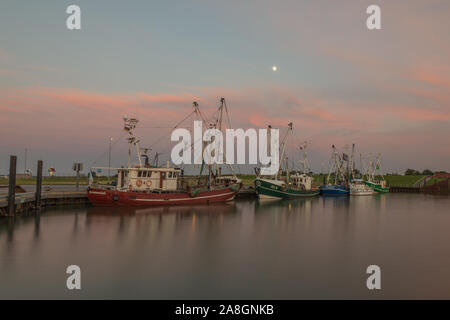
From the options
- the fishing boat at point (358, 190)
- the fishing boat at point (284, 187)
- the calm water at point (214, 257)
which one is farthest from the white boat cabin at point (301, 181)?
the calm water at point (214, 257)

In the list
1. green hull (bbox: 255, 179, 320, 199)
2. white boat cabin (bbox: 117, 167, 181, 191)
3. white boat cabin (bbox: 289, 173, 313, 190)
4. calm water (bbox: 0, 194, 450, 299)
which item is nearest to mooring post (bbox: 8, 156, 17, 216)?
calm water (bbox: 0, 194, 450, 299)

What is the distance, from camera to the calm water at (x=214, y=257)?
14172 mm

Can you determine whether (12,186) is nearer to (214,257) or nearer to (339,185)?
(214,257)

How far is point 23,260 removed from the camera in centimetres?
1808

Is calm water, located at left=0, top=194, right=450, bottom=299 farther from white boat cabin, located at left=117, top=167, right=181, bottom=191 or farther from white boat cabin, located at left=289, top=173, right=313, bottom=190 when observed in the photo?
white boat cabin, located at left=289, top=173, right=313, bottom=190

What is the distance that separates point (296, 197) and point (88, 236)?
5377cm

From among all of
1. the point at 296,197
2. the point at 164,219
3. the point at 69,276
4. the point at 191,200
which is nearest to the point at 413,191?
the point at 296,197

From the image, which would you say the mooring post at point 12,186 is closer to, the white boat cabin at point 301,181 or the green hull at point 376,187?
the white boat cabin at point 301,181

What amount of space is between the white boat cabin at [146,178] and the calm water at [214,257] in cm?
890

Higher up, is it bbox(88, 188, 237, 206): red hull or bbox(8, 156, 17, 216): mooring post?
bbox(8, 156, 17, 216): mooring post

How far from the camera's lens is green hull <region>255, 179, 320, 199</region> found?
6475 centimetres

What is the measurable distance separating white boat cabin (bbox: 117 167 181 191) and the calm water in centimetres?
890

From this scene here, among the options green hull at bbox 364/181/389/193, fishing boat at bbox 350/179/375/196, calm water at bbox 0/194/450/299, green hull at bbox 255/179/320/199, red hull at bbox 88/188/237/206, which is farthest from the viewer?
A: green hull at bbox 364/181/389/193

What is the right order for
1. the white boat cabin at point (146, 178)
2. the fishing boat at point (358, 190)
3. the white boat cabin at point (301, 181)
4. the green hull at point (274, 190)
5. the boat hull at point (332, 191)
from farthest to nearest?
the fishing boat at point (358, 190)
the boat hull at point (332, 191)
the white boat cabin at point (301, 181)
the green hull at point (274, 190)
the white boat cabin at point (146, 178)
